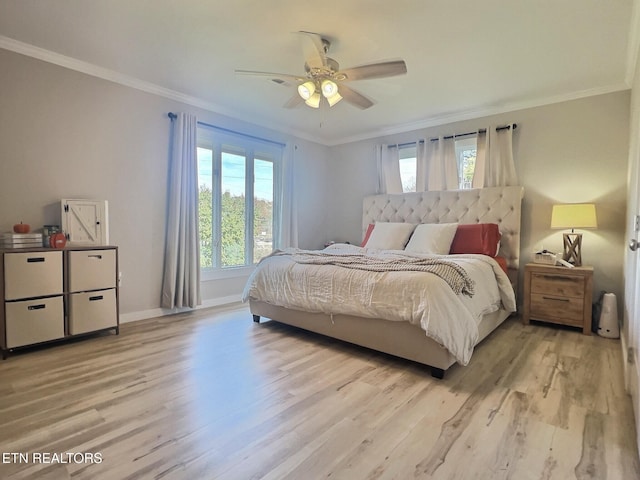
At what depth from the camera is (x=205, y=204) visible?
4.10 metres

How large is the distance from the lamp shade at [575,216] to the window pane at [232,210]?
3690 millimetres

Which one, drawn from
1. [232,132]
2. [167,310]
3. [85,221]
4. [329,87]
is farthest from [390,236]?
[85,221]

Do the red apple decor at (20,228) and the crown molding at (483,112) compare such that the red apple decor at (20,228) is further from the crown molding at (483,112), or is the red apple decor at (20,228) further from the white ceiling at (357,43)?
the crown molding at (483,112)

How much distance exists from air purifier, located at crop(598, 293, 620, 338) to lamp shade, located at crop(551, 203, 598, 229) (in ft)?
2.36

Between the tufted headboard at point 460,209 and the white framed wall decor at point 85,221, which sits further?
the tufted headboard at point 460,209

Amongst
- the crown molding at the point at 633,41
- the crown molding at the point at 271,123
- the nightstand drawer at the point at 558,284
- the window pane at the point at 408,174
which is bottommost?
the nightstand drawer at the point at 558,284

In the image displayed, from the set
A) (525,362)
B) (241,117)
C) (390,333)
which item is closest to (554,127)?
(525,362)

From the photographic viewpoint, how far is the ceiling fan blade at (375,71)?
7.45 feet

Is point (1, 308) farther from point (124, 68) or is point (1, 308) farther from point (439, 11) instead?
point (439, 11)

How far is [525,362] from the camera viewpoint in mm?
2479

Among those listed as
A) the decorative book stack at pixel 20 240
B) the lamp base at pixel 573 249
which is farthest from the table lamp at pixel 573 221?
the decorative book stack at pixel 20 240

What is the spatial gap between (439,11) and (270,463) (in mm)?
2835

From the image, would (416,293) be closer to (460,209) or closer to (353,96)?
(353,96)

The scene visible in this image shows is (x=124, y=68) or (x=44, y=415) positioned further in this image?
(x=124, y=68)
